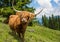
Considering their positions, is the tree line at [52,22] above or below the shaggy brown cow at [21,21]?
below

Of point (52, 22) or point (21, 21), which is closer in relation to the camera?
point (21, 21)

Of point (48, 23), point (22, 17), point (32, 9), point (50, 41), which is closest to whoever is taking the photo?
point (22, 17)

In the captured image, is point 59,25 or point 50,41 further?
point 59,25

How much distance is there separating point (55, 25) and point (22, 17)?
3934 inches

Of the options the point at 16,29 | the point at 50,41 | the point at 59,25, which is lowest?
the point at 59,25

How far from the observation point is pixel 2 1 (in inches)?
1207

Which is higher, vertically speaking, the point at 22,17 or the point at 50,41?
the point at 22,17

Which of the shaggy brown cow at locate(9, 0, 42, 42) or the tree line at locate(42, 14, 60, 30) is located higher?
the shaggy brown cow at locate(9, 0, 42, 42)

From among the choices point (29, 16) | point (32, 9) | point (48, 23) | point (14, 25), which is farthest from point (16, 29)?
point (48, 23)

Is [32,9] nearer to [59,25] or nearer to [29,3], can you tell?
[29,3]

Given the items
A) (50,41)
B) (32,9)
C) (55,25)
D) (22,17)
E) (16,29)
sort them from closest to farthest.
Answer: (22,17) → (16,29) → (50,41) → (32,9) → (55,25)

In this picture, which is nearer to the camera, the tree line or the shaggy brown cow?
the shaggy brown cow

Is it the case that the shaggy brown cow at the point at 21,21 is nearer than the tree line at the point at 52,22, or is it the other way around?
the shaggy brown cow at the point at 21,21

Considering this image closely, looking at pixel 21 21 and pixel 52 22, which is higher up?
pixel 21 21
